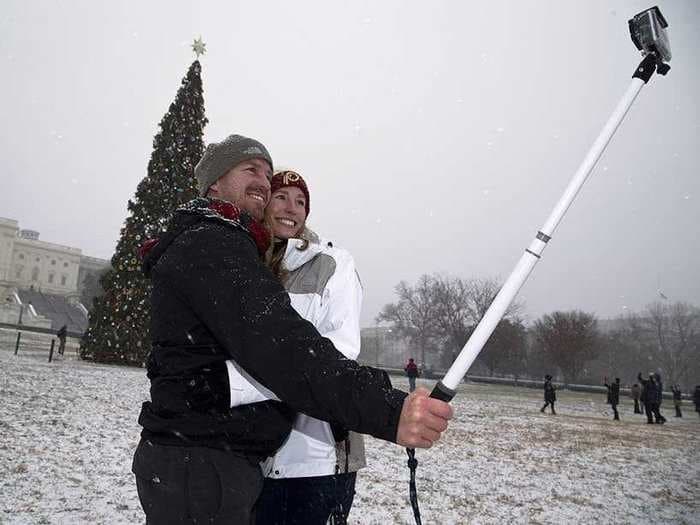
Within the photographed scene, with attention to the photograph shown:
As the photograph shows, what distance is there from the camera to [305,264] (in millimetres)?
2227

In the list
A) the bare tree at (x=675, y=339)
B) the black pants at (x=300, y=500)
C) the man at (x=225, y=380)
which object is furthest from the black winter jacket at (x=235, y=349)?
the bare tree at (x=675, y=339)

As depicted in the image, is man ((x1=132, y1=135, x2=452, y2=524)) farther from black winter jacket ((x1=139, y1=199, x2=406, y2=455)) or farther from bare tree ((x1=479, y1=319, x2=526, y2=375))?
bare tree ((x1=479, y1=319, x2=526, y2=375))

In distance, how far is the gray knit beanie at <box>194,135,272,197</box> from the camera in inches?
79.2

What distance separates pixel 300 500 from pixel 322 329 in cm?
80

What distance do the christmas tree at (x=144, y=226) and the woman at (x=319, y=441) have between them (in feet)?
69.6

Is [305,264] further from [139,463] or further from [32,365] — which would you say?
[32,365]

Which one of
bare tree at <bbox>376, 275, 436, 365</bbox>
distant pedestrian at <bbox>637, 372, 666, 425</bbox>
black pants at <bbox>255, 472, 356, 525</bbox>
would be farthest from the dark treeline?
black pants at <bbox>255, 472, 356, 525</bbox>

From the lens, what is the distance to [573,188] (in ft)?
5.27

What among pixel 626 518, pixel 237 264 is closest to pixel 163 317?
pixel 237 264

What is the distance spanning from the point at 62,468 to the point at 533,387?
47.3m

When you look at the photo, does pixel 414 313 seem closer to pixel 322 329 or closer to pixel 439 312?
pixel 439 312

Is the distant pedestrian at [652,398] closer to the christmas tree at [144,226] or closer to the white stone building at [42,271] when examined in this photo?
the christmas tree at [144,226]

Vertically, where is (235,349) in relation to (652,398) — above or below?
above

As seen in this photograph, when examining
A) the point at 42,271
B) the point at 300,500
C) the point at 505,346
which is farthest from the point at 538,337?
the point at 42,271
